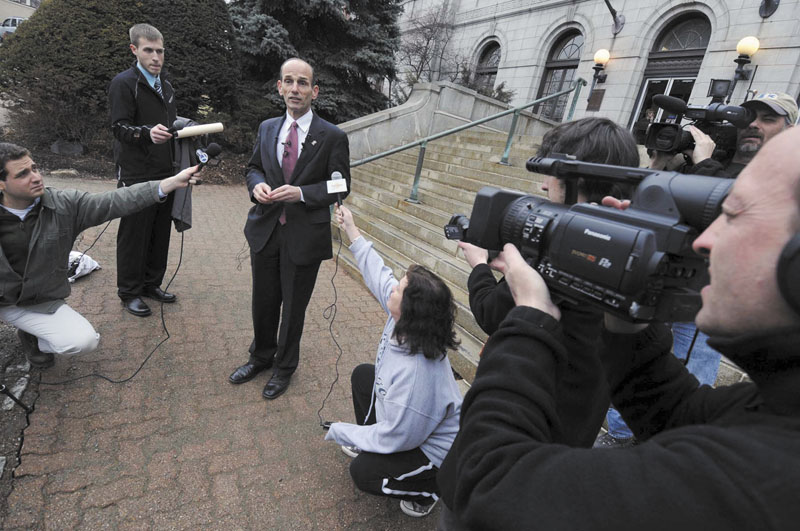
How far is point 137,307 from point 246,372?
1399mm

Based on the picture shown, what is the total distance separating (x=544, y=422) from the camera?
779 millimetres

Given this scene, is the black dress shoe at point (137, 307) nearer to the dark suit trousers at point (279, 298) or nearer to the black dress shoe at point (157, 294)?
the black dress shoe at point (157, 294)

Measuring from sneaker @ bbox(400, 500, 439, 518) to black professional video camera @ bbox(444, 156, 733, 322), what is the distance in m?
1.68

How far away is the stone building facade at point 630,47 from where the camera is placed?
856cm

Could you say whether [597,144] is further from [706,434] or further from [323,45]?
[323,45]

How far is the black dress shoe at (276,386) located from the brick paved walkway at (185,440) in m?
0.05

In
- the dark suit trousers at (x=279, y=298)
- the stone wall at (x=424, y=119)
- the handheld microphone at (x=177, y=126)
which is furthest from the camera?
the stone wall at (x=424, y=119)

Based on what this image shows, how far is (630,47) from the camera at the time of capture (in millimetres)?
11008

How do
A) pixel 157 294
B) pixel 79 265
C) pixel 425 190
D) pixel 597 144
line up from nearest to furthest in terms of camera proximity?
pixel 597 144
pixel 157 294
pixel 79 265
pixel 425 190

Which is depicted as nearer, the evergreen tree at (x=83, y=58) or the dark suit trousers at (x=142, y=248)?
the dark suit trousers at (x=142, y=248)

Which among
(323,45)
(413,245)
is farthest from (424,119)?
(413,245)

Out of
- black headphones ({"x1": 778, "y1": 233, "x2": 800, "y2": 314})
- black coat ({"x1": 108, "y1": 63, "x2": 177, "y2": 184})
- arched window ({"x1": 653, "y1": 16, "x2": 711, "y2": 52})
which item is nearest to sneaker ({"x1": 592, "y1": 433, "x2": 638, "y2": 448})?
black headphones ({"x1": 778, "y1": 233, "x2": 800, "y2": 314})

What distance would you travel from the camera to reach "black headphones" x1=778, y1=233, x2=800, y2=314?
54cm

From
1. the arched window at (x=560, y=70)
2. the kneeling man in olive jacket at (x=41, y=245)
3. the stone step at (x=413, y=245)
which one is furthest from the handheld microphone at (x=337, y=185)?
the arched window at (x=560, y=70)
